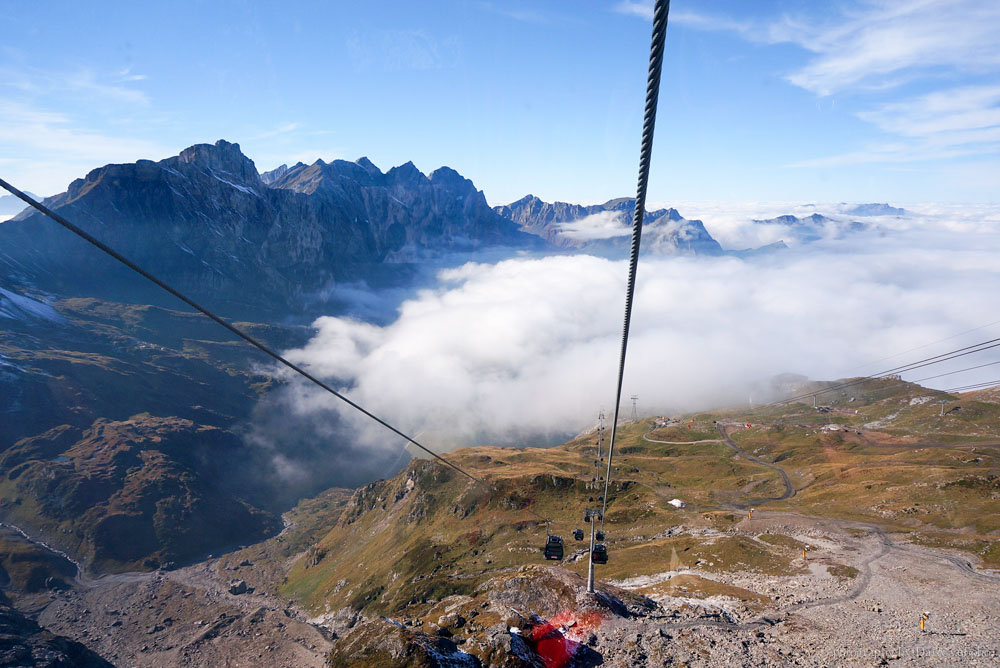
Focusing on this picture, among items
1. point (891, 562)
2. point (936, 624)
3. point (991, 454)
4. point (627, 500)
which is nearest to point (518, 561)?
point (627, 500)

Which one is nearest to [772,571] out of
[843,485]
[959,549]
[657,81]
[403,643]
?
[959,549]

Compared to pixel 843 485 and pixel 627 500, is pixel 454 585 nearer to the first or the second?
pixel 627 500

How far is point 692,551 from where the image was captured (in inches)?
4240

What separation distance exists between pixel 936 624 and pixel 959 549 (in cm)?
4334

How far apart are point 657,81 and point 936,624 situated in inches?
3073

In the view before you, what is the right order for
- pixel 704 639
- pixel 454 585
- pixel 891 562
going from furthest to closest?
pixel 454 585, pixel 891 562, pixel 704 639

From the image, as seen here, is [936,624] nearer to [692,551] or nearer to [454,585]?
[692,551]

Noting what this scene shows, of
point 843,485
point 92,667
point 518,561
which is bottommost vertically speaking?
point 92,667

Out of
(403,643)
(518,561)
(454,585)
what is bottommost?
(454,585)

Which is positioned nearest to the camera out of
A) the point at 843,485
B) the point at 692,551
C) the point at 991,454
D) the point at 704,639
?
the point at 704,639

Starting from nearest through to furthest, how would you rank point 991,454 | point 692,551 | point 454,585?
point 692,551 → point 454,585 → point 991,454

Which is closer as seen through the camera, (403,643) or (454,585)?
(403,643)

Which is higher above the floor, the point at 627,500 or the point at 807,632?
the point at 807,632

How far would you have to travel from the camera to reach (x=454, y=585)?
530 feet
